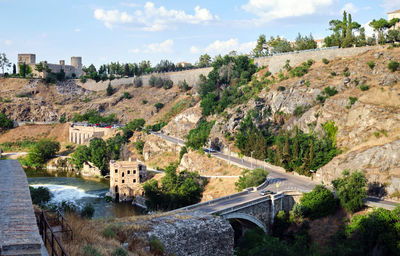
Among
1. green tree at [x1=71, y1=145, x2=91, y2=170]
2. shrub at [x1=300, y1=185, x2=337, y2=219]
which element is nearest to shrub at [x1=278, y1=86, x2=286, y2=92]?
shrub at [x1=300, y1=185, x2=337, y2=219]

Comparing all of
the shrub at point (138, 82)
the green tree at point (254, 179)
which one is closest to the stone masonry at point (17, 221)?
the green tree at point (254, 179)

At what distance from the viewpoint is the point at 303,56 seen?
2734 inches

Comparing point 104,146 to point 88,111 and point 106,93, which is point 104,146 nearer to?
point 88,111

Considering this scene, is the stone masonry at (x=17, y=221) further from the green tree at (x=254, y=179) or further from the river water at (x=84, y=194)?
the river water at (x=84, y=194)

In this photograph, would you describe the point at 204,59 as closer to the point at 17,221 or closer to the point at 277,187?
the point at 277,187

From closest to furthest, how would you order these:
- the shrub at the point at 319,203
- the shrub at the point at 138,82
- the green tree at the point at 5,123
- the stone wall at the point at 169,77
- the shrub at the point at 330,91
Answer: the shrub at the point at 319,203 → the shrub at the point at 330,91 → the green tree at the point at 5,123 → the stone wall at the point at 169,77 → the shrub at the point at 138,82

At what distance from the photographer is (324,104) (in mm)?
53812

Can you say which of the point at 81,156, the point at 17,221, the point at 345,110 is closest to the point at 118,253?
the point at 17,221

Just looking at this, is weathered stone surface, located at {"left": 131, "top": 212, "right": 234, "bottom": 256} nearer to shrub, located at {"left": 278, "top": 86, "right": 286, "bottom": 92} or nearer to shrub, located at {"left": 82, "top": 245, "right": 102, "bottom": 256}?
shrub, located at {"left": 82, "top": 245, "right": 102, "bottom": 256}

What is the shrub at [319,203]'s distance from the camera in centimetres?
3722

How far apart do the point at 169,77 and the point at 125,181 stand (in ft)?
171

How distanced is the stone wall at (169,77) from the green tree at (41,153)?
115 feet

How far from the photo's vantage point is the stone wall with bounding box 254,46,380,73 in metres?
64.2

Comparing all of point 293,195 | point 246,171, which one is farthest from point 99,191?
point 293,195
